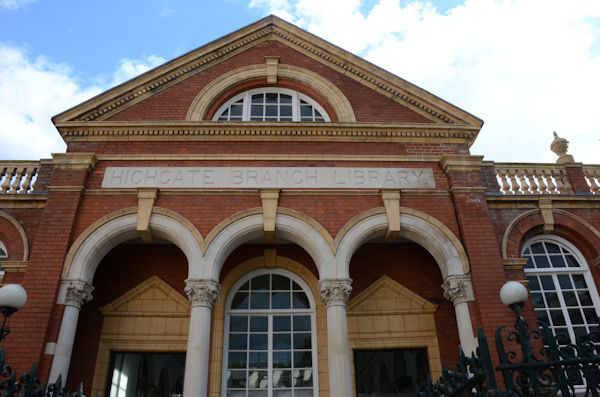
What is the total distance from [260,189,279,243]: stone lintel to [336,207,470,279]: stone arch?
136 centimetres

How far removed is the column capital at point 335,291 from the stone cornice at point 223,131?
11.2 feet

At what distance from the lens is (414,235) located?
9.59 m

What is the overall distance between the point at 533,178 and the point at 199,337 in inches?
325

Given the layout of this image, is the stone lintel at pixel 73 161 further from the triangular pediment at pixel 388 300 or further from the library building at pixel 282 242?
the triangular pediment at pixel 388 300

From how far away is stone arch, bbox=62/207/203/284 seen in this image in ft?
29.2

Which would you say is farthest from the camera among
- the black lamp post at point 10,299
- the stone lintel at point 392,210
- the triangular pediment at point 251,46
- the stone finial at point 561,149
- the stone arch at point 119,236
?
the stone finial at point 561,149

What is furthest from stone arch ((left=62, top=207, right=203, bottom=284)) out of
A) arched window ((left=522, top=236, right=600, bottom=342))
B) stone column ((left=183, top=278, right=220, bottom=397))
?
arched window ((left=522, top=236, right=600, bottom=342))

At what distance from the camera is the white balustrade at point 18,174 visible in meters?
10.3

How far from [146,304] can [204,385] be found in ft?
9.70

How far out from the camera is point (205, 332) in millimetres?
8359

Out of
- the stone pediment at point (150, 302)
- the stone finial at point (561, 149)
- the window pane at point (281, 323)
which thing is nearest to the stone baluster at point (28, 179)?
the stone pediment at point (150, 302)

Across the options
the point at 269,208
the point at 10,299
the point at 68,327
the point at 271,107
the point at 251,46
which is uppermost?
the point at 251,46

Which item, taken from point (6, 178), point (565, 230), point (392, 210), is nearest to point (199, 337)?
point (392, 210)

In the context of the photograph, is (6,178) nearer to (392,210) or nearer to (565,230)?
(392,210)
